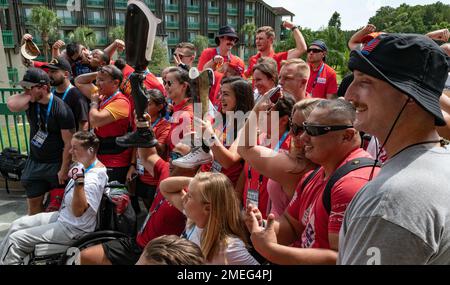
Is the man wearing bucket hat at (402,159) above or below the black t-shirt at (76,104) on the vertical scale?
above

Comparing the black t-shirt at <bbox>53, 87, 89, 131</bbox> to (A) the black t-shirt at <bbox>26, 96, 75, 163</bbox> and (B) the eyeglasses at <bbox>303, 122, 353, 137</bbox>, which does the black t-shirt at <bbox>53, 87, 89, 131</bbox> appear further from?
(B) the eyeglasses at <bbox>303, 122, 353, 137</bbox>

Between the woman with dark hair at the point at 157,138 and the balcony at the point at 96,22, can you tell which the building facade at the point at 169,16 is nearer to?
the balcony at the point at 96,22

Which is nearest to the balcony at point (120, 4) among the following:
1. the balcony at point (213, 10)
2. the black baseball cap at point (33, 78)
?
the balcony at point (213, 10)

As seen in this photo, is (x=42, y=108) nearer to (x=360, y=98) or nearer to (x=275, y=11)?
(x=360, y=98)

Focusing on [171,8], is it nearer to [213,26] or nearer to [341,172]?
[213,26]

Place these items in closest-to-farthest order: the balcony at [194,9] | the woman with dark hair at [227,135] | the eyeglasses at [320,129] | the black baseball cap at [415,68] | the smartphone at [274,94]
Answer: the black baseball cap at [415,68] → the eyeglasses at [320,129] → the smartphone at [274,94] → the woman with dark hair at [227,135] → the balcony at [194,9]

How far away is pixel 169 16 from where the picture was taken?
60.8 m

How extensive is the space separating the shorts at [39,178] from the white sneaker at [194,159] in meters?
2.26

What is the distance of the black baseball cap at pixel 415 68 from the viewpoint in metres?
1.09

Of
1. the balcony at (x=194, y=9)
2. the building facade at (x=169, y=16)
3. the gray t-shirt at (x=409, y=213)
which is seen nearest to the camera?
the gray t-shirt at (x=409, y=213)

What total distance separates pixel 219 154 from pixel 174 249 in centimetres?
122

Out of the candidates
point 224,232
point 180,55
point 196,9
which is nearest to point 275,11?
point 196,9

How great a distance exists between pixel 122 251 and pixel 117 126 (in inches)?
70.5

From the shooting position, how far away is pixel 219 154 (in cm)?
287
